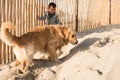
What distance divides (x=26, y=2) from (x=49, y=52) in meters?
2.69

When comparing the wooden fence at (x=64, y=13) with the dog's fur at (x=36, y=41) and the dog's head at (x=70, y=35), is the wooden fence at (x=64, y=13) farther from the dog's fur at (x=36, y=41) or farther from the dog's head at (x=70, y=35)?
the dog's head at (x=70, y=35)

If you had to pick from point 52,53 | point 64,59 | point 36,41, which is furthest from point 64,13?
point 36,41

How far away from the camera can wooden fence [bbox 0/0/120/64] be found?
1139 centimetres

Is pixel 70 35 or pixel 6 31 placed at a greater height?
pixel 6 31

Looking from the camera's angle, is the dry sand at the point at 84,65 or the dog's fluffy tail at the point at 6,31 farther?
the dog's fluffy tail at the point at 6,31

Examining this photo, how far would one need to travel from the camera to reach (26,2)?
12.0 m

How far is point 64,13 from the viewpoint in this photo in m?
13.5

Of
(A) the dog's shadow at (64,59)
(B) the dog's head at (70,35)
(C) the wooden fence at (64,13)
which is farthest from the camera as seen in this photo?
(C) the wooden fence at (64,13)

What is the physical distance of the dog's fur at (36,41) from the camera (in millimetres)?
9055

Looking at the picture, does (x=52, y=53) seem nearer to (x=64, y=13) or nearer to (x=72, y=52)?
(x=72, y=52)

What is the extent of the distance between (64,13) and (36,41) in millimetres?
4204

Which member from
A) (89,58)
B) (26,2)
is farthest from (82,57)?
(26,2)

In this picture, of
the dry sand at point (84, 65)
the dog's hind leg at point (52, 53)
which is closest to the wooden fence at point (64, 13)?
the dry sand at point (84, 65)

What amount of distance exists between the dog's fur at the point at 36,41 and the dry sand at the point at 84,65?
26 cm
